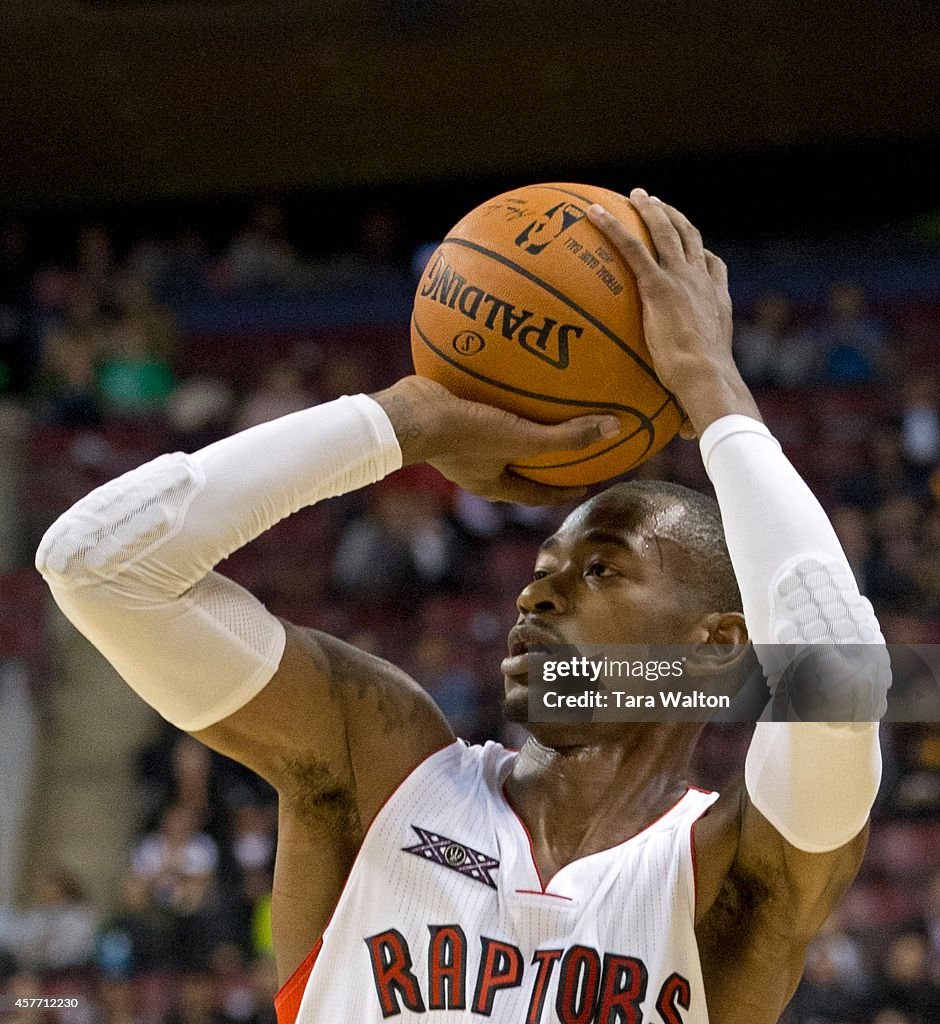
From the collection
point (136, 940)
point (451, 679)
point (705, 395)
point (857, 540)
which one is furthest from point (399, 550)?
Answer: point (705, 395)

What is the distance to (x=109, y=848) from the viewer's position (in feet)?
26.7

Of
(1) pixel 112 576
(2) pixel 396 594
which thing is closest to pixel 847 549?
(2) pixel 396 594

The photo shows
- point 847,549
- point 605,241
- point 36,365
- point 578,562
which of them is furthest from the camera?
point 36,365

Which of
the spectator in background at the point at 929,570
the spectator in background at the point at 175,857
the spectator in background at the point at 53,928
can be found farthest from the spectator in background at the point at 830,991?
the spectator in background at the point at 53,928

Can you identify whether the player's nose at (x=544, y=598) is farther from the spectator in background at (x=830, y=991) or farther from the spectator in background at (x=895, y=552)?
the spectator in background at (x=895, y=552)

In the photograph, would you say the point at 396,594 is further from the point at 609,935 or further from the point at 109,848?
the point at 609,935

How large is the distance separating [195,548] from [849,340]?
8.24m

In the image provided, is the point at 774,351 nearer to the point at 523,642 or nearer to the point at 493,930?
the point at 523,642

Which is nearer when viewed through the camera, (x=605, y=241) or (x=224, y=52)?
(x=605, y=241)

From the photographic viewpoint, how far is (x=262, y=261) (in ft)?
38.3

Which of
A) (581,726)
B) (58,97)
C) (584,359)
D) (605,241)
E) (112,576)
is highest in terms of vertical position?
(58,97)

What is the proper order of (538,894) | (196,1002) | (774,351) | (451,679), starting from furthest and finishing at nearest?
(774,351)
(451,679)
(196,1002)
(538,894)

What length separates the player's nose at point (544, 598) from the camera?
2604 millimetres

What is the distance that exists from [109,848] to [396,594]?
2.06 meters
